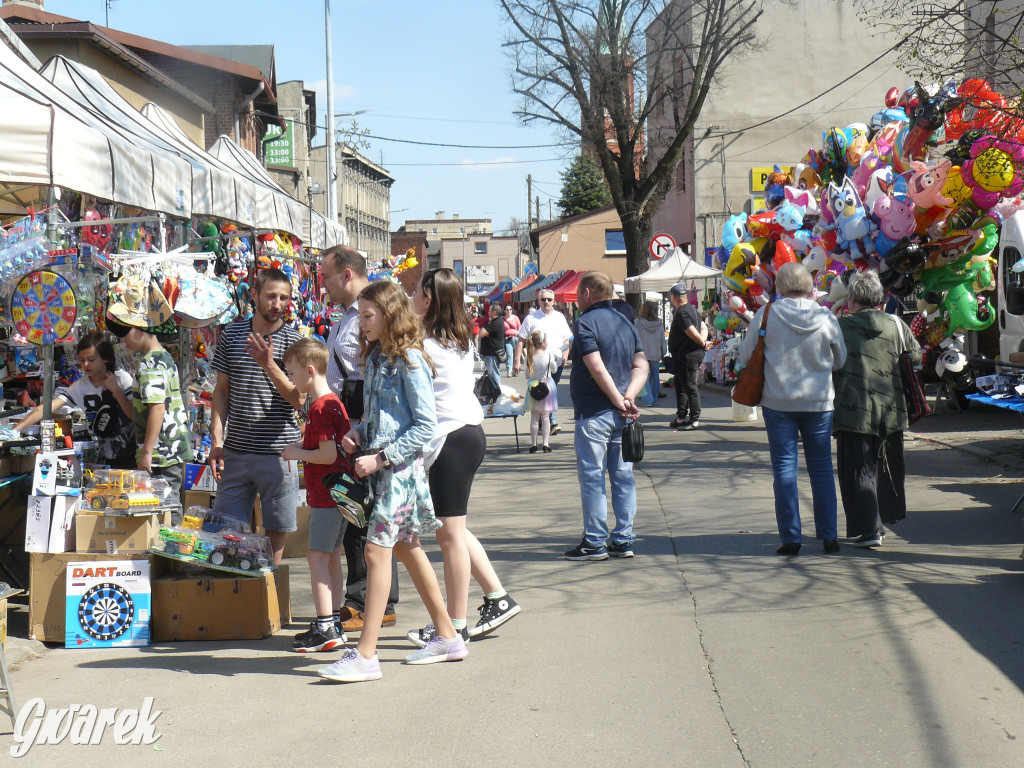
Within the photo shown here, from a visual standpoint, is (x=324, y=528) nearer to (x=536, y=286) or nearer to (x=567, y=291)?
(x=567, y=291)

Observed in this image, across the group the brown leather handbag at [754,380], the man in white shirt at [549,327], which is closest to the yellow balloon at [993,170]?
the brown leather handbag at [754,380]

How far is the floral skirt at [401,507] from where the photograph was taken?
4.72 metres

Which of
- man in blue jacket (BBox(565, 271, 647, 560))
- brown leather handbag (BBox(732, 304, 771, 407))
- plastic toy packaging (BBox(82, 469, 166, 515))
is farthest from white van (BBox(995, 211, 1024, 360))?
plastic toy packaging (BBox(82, 469, 166, 515))

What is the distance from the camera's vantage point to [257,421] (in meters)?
5.62

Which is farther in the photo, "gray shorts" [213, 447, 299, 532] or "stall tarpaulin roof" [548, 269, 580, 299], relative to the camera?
"stall tarpaulin roof" [548, 269, 580, 299]

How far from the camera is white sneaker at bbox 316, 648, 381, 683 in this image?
15.6ft

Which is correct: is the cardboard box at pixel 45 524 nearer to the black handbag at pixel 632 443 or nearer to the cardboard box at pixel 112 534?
the cardboard box at pixel 112 534

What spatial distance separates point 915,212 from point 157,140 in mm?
8036

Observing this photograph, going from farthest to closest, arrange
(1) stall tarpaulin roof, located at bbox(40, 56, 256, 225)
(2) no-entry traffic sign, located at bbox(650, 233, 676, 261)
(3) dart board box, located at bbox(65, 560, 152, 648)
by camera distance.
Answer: (2) no-entry traffic sign, located at bbox(650, 233, 676, 261) < (1) stall tarpaulin roof, located at bbox(40, 56, 256, 225) < (3) dart board box, located at bbox(65, 560, 152, 648)

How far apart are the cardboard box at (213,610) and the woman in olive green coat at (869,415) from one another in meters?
3.96

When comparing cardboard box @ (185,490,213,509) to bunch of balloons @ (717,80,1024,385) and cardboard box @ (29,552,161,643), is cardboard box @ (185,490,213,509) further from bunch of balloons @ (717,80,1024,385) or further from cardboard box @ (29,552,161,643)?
bunch of balloons @ (717,80,1024,385)

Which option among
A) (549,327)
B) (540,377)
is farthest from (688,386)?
(540,377)

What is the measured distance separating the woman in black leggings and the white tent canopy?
16.8 meters

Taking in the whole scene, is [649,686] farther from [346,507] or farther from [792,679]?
[346,507]
